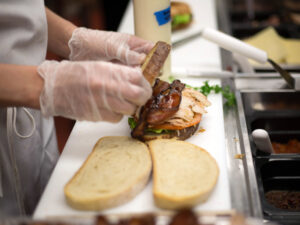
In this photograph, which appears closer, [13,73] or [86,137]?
[13,73]

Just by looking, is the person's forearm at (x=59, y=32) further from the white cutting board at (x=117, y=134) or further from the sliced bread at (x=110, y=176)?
the sliced bread at (x=110, y=176)

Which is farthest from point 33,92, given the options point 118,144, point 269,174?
point 269,174

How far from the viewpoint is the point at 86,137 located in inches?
71.8

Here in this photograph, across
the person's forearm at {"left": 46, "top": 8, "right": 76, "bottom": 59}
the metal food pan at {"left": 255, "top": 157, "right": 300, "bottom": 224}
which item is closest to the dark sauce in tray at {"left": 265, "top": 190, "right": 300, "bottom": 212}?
the metal food pan at {"left": 255, "top": 157, "right": 300, "bottom": 224}

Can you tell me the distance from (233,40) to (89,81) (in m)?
1.19

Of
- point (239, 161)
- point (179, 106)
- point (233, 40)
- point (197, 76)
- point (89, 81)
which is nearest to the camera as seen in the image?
point (89, 81)

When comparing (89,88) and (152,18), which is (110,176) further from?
(152,18)

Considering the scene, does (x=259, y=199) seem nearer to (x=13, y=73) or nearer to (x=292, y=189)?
(x=292, y=189)

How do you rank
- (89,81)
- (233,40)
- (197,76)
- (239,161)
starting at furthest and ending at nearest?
(197,76) < (233,40) < (239,161) < (89,81)

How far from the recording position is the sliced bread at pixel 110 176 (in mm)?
1292

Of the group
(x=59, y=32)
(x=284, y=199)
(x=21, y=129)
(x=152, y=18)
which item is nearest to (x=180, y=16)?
(x=152, y=18)

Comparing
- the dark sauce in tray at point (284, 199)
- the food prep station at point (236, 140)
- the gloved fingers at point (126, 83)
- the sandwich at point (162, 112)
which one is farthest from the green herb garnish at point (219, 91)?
the gloved fingers at point (126, 83)

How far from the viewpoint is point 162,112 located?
1663mm

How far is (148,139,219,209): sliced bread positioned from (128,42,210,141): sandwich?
0.07 metres
